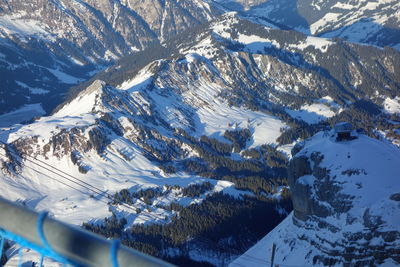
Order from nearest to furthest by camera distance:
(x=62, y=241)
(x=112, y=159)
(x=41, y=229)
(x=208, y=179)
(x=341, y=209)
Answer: (x=62, y=241) < (x=41, y=229) < (x=341, y=209) < (x=208, y=179) < (x=112, y=159)

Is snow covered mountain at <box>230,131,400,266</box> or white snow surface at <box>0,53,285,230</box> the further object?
white snow surface at <box>0,53,285,230</box>

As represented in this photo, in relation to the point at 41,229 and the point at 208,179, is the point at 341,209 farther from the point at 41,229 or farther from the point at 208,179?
the point at 41,229

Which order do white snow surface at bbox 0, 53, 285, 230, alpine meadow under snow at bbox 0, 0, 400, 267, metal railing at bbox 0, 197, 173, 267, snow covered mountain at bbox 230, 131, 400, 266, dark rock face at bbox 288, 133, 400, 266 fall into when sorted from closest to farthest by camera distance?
1. metal railing at bbox 0, 197, 173, 267
2. dark rock face at bbox 288, 133, 400, 266
3. snow covered mountain at bbox 230, 131, 400, 266
4. alpine meadow under snow at bbox 0, 0, 400, 267
5. white snow surface at bbox 0, 53, 285, 230

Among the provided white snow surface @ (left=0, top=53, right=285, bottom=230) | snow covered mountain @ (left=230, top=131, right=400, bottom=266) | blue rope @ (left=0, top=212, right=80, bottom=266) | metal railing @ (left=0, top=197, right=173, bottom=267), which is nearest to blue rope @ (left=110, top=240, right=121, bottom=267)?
metal railing @ (left=0, top=197, right=173, bottom=267)

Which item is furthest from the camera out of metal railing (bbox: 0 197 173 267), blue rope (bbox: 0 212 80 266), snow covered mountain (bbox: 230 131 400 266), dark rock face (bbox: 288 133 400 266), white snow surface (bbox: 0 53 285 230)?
white snow surface (bbox: 0 53 285 230)

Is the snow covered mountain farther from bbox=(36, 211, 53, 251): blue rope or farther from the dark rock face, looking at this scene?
bbox=(36, 211, 53, 251): blue rope

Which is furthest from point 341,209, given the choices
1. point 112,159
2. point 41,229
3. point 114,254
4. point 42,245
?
point 112,159
